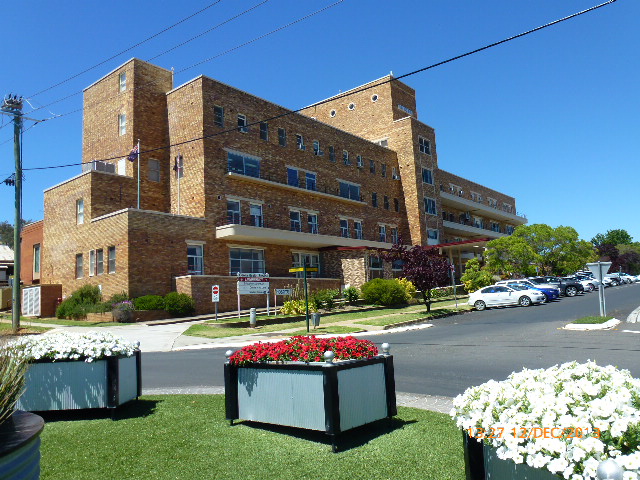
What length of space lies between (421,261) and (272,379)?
23475 mm

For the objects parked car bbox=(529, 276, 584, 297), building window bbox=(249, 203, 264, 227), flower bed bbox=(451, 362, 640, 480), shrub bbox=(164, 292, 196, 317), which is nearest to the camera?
flower bed bbox=(451, 362, 640, 480)

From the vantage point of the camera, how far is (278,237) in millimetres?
36031

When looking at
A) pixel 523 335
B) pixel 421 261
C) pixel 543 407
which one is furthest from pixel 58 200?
pixel 543 407

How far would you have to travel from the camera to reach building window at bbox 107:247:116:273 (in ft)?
97.3

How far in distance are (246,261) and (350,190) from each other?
46.1ft

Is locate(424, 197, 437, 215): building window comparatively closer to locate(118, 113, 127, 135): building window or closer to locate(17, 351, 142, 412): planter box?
locate(118, 113, 127, 135): building window

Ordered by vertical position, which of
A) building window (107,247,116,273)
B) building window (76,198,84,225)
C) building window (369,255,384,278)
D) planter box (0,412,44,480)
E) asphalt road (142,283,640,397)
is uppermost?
building window (76,198,84,225)

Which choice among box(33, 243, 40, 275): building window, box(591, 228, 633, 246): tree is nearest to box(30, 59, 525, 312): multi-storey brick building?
box(33, 243, 40, 275): building window

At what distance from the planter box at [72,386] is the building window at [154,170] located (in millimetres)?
30712

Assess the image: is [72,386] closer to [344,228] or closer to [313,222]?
[313,222]

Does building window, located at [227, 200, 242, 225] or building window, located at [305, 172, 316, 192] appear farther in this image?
building window, located at [305, 172, 316, 192]

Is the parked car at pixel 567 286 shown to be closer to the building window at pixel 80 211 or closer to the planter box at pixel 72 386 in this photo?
the building window at pixel 80 211

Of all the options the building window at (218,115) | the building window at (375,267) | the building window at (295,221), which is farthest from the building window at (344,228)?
the building window at (218,115)

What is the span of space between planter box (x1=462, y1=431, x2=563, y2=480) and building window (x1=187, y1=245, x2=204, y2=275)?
29.6 metres
